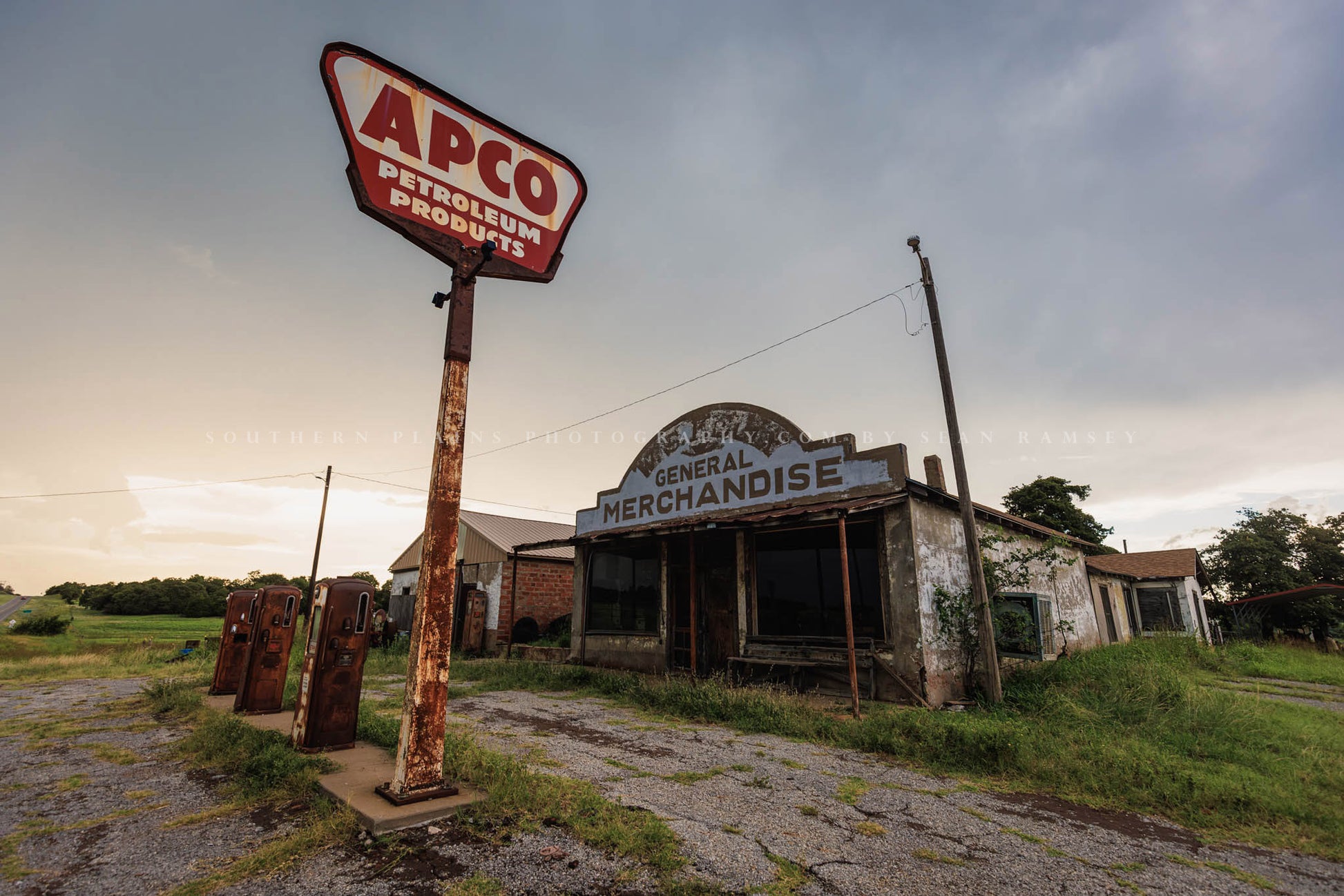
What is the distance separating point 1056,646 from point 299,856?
12.8 metres

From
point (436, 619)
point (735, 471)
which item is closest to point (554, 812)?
point (436, 619)

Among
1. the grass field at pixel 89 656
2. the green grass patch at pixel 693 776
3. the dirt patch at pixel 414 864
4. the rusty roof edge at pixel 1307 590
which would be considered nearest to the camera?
the dirt patch at pixel 414 864

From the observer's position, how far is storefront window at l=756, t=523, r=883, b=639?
8.92 meters

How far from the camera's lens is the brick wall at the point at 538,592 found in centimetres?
1750

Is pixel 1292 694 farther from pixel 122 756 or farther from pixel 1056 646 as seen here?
pixel 122 756

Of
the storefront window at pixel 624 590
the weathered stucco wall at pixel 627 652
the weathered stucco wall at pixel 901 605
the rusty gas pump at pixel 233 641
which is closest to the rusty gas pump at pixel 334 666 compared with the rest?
the rusty gas pump at pixel 233 641

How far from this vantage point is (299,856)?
3.18m

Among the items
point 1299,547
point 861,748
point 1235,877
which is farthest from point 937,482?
point 1299,547

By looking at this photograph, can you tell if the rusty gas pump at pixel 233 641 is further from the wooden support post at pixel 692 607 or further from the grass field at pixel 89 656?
the wooden support post at pixel 692 607

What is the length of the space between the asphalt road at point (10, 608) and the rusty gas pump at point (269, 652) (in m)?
48.6

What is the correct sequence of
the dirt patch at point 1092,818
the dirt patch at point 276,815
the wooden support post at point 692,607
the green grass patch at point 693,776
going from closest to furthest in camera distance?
the dirt patch at point 276,815
the dirt patch at point 1092,818
the green grass patch at point 693,776
the wooden support post at point 692,607

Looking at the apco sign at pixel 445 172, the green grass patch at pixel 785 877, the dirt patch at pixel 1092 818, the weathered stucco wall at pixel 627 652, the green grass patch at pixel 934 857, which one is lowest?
the dirt patch at pixel 1092 818

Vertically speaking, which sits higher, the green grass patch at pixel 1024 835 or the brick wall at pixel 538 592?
the brick wall at pixel 538 592

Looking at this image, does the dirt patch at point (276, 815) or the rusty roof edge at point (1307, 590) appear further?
the rusty roof edge at point (1307, 590)
